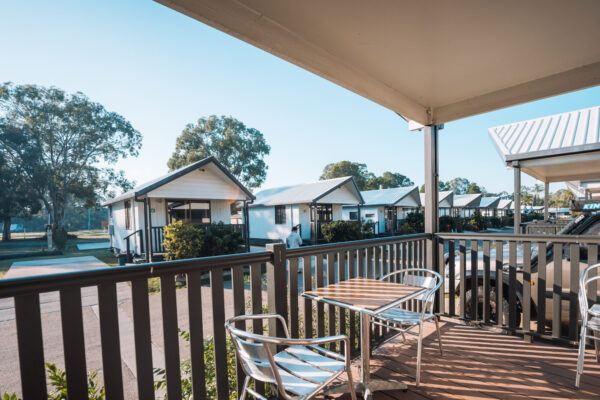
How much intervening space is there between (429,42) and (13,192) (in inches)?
1243

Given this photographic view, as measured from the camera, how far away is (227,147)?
109ft

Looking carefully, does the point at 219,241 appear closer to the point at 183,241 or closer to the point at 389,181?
the point at 183,241

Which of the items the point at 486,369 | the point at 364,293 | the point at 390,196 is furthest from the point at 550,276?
the point at 390,196

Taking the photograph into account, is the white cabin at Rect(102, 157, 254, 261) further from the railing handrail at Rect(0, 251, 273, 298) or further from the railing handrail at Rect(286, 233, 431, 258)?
the railing handrail at Rect(0, 251, 273, 298)

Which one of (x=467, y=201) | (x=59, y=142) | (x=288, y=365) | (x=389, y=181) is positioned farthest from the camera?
(x=389, y=181)

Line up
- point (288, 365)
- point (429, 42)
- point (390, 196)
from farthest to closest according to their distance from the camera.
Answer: point (390, 196)
point (429, 42)
point (288, 365)

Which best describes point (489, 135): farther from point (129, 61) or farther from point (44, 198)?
point (44, 198)

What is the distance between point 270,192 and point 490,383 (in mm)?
19127

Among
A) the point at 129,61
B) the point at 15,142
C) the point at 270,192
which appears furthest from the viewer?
the point at 15,142

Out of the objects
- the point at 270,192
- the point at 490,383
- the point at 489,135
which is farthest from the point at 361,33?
the point at 270,192

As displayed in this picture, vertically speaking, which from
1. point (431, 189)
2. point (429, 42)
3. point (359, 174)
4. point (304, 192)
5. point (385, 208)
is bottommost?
point (385, 208)

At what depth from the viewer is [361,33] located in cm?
205

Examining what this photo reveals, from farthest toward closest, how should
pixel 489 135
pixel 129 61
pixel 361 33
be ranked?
pixel 129 61
pixel 489 135
pixel 361 33

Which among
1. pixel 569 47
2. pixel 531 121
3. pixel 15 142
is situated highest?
pixel 15 142
